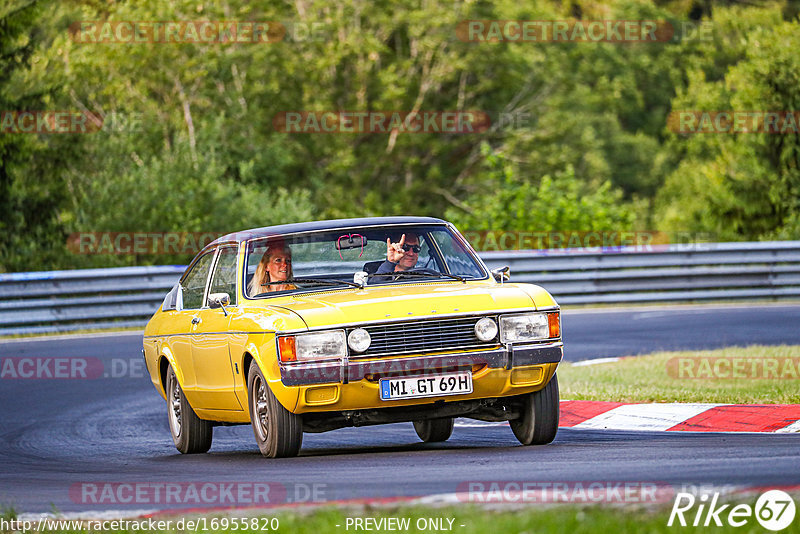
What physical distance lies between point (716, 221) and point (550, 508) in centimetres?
2927

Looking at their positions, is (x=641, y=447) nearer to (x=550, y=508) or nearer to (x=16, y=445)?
(x=550, y=508)

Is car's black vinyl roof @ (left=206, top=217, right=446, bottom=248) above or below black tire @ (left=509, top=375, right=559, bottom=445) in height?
above

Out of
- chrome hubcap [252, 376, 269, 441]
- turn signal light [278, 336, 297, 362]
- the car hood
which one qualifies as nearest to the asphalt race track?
chrome hubcap [252, 376, 269, 441]

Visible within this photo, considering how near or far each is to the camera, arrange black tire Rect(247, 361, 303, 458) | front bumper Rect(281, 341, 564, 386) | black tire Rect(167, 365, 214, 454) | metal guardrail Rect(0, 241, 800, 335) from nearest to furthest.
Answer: front bumper Rect(281, 341, 564, 386)
black tire Rect(247, 361, 303, 458)
black tire Rect(167, 365, 214, 454)
metal guardrail Rect(0, 241, 800, 335)

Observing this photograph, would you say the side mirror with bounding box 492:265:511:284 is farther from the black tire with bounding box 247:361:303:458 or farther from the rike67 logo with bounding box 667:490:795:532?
the rike67 logo with bounding box 667:490:795:532

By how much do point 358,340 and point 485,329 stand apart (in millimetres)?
802

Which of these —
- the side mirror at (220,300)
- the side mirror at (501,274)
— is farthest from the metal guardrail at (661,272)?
the side mirror at (220,300)

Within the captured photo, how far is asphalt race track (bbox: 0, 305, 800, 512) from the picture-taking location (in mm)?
6555

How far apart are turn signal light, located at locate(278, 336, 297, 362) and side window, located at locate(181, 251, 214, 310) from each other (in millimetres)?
1977

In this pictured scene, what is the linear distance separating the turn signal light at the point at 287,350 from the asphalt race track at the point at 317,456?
0.65 metres

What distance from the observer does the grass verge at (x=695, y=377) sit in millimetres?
10961

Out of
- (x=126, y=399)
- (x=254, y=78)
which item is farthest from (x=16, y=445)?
(x=254, y=78)

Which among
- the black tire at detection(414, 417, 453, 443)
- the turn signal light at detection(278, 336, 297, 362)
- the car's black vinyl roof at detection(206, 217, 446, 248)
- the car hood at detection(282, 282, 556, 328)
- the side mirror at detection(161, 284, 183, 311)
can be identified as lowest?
the black tire at detection(414, 417, 453, 443)

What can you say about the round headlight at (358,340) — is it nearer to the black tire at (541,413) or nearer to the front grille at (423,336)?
the front grille at (423,336)
